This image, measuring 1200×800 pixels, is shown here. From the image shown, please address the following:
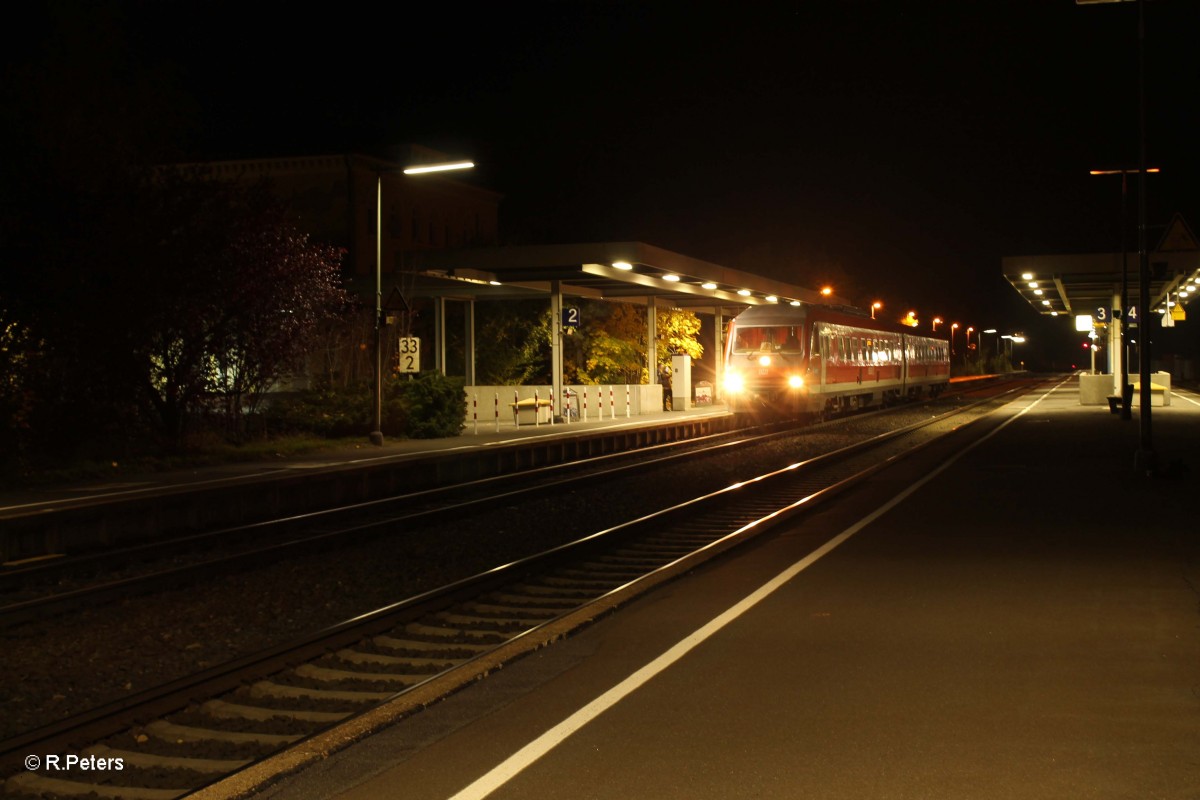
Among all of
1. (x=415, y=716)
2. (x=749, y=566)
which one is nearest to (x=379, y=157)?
(x=749, y=566)

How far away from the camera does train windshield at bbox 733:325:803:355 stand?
36.3 metres

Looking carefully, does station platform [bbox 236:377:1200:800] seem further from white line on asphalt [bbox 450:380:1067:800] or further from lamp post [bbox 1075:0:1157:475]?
lamp post [bbox 1075:0:1157:475]

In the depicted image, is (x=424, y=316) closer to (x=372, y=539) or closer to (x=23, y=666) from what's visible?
(x=372, y=539)

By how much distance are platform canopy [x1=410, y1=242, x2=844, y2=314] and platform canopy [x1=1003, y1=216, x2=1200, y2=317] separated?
359 inches

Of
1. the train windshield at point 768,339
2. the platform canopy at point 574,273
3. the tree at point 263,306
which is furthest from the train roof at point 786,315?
the tree at point 263,306

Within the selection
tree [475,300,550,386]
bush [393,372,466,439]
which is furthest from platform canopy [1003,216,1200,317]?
bush [393,372,466,439]

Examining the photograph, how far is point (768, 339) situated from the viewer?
36812mm

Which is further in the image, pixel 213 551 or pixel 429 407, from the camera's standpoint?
pixel 429 407

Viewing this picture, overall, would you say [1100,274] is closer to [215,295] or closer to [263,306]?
[263,306]

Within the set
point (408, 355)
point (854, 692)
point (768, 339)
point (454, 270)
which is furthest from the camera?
point (768, 339)

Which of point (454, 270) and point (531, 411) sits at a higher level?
point (454, 270)

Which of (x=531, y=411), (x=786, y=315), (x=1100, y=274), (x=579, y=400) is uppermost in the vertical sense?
(x=1100, y=274)

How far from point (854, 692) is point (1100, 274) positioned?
3897 cm

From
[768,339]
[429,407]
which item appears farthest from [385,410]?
[768,339]
